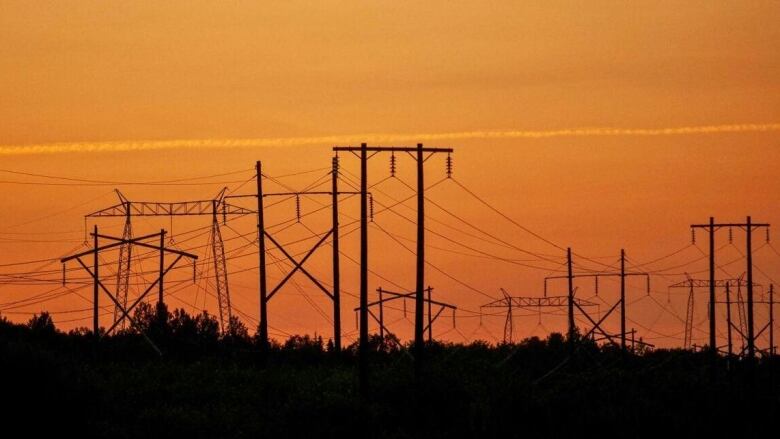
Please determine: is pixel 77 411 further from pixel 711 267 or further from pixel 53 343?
pixel 711 267

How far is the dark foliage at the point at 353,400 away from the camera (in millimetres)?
64562

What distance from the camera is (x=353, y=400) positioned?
69.4 m

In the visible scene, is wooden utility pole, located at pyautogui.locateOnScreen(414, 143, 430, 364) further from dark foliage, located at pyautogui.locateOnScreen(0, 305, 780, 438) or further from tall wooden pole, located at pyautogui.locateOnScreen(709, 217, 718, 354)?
tall wooden pole, located at pyautogui.locateOnScreen(709, 217, 718, 354)

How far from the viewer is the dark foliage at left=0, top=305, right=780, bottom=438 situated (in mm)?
64562

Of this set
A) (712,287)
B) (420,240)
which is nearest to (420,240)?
(420,240)

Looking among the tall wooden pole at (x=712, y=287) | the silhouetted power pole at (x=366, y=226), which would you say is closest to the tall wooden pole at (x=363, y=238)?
the silhouetted power pole at (x=366, y=226)

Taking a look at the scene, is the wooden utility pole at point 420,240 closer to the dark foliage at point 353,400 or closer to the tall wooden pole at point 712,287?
the dark foliage at point 353,400

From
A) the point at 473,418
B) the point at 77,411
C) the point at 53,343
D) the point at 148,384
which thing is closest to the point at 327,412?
the point at 473,418

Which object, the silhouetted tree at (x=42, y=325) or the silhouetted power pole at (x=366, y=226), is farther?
the silhouetted tree at (x=42, y=325)

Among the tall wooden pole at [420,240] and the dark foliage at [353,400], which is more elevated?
the tall wooden pole at [420,240]

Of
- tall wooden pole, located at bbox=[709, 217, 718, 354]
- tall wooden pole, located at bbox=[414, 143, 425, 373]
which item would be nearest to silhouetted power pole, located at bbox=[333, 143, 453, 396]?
tall wooden pole, located at bbox=[414, 143, 425, 373]

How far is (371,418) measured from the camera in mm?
67938

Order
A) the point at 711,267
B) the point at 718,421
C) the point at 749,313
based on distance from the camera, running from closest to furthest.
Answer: the point at 718,421
the point at 711,267
the point at 749,313

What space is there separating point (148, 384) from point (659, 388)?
26051 millimetres
